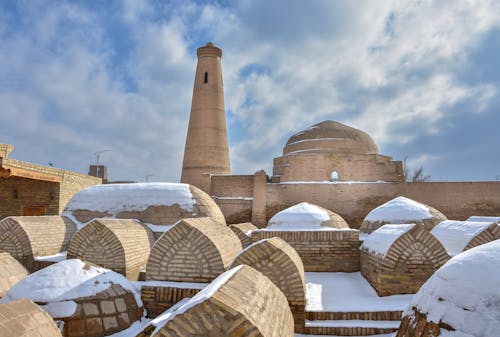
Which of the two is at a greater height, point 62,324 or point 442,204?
point 442,204

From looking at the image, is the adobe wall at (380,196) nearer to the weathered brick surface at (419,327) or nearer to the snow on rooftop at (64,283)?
the snow on rooftop at (64,283)

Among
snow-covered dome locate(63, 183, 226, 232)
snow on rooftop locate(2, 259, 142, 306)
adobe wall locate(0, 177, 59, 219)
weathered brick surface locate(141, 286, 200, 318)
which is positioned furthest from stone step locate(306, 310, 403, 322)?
adobe wall locate(0, 177, 59, 219)

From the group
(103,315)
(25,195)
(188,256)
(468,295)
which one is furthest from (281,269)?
(25,195)

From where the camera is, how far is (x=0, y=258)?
5512 mm

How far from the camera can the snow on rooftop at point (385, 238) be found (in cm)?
565

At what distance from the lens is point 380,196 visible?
13.8 m

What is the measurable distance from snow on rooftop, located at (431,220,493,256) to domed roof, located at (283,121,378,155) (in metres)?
10.2

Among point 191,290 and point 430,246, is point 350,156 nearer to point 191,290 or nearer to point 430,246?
point 430,246

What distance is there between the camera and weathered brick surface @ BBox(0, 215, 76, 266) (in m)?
7.31

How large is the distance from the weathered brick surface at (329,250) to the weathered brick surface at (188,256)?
225 cm

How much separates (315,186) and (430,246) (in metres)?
8.64

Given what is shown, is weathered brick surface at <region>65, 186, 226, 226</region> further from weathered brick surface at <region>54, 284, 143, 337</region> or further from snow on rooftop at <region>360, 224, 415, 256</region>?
weathered brick surface at <region>54, 284, 143, 337</region>

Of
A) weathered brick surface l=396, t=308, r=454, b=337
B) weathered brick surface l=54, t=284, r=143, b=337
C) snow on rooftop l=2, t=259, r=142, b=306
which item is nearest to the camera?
weathered brick surface l=396, t=308, r=454, b=337

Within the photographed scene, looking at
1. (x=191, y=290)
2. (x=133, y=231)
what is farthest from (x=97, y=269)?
(x=133, y=231)
